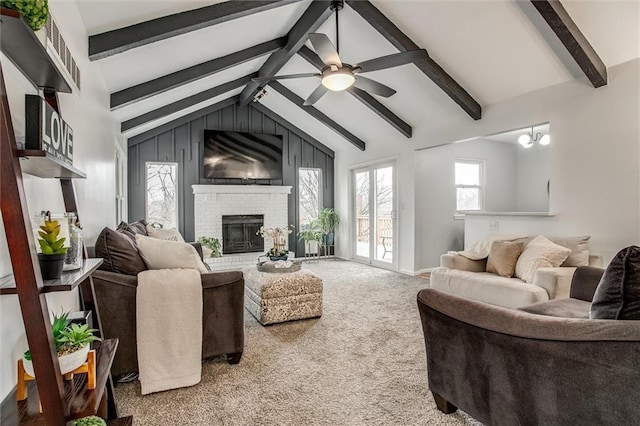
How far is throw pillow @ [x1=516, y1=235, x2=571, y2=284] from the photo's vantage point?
3396 millimetres

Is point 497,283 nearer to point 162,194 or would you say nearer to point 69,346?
point 69,346

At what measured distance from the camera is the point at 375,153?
22.8 feet

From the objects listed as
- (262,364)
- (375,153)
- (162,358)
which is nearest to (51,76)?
(162,358)

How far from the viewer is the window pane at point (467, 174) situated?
6.88 metres

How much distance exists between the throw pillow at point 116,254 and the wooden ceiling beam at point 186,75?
2450 mm

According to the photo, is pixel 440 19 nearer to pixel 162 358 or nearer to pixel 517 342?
pixel 517 342

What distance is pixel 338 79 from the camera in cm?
357

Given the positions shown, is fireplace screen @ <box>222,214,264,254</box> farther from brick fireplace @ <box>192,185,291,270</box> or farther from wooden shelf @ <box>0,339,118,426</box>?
wooden shelf @ <box>0,339,118,426</box>

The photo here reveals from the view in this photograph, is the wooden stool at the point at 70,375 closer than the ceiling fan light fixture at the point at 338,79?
Yes

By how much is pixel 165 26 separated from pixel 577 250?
4385 mm

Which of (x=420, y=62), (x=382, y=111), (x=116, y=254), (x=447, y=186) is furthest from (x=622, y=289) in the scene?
(x=447, y=186)

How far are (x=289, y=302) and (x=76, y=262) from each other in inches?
95.3

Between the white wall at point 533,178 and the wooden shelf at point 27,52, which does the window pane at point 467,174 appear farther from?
the wooden shelf at point 27,52

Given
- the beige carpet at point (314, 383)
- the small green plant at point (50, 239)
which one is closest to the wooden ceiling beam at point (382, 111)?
the beige carpet at point (314, 383)
